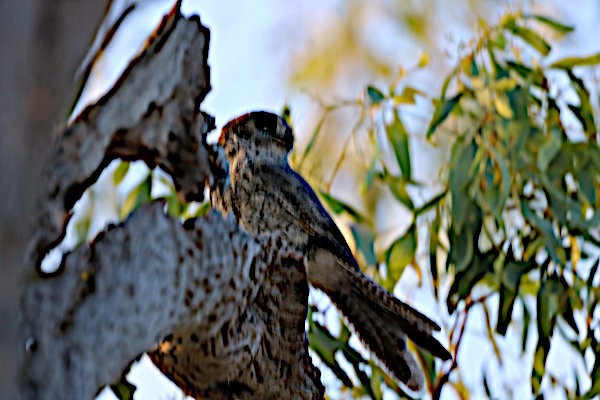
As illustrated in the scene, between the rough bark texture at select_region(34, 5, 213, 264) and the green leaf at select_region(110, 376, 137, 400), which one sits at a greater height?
the green leaf at select_region(110, 376, 137, 400)

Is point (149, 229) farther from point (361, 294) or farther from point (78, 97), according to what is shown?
point (361, 294)

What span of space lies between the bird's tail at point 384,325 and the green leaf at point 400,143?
3.38 ft

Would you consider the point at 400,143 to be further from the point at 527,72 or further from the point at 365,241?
the point at 527,72

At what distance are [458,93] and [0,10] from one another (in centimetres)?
238

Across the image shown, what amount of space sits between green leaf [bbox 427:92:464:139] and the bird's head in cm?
79

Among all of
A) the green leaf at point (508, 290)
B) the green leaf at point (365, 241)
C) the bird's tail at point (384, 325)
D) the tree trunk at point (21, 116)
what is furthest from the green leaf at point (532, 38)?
the tree trunk at point (21, 116)

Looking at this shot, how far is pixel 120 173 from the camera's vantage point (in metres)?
3.18

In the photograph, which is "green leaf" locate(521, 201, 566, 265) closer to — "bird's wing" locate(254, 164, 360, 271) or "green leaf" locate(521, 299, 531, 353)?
"green leaf" locate(521, 299, 531, 353)

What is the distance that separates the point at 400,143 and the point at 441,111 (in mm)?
134

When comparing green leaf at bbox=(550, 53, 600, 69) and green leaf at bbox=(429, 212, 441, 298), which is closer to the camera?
green leaf at bbox=(429, 212, 441, 298)

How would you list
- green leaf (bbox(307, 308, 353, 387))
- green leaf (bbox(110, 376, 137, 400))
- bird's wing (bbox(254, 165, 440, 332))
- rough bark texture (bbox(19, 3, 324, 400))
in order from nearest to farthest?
rough bark texture (bbox(19, 3, 324, 400)) < bird's wing (bbox(254, 165, 440, 332)) < green leaf (bbox(110, 376, 137, 400)) < green leaf (bbox(307, 308, 353, 387))

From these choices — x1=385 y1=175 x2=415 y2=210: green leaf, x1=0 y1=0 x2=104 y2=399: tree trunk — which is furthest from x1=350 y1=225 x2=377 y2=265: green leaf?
x1=0 y1=0 x2=104 y2=399: tree trunk

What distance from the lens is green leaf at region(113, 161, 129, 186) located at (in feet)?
10.3

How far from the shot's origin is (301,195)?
234 cm
